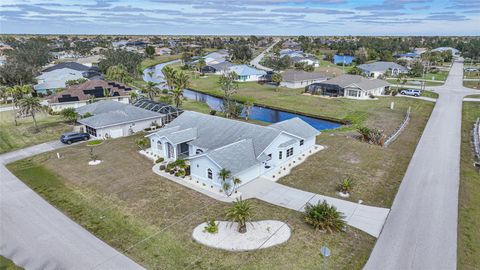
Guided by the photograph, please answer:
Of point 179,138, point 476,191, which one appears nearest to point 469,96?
point 476,191

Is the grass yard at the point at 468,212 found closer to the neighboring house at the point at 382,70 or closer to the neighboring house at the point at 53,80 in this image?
the neighboring house at the point at 382,70

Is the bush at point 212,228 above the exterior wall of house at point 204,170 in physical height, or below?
below

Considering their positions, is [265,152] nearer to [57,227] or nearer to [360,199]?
[360,199]

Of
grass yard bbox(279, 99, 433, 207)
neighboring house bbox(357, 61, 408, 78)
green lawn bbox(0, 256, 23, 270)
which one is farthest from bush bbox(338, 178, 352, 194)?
neighboring house bbox(357, 61, 408, 78)

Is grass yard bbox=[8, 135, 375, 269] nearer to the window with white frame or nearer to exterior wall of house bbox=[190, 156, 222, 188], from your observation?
exterior wall of house bbox=[190, 156, 222, 188]

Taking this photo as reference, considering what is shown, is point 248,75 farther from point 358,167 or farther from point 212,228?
point 212,228

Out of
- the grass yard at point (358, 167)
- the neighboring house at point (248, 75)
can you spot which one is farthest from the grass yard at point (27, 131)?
the neighboring house at point (248, 75)
